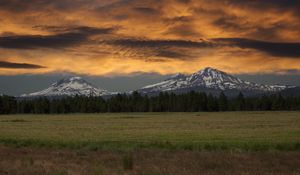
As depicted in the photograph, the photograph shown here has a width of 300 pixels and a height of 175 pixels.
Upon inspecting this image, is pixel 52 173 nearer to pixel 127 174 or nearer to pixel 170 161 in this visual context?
pixel 127 174

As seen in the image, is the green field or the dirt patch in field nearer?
the dirt patch in field

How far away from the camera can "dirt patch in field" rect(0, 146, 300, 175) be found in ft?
61.7

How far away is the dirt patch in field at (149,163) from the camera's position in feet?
61.7

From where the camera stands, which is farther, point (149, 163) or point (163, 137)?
point (163, 137)

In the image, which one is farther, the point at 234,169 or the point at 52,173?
the point at 234,169

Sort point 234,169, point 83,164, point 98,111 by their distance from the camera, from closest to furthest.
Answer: point 234,169 < point 83,164 < point 98,111

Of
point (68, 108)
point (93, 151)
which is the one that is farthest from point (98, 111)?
point (93, 151)

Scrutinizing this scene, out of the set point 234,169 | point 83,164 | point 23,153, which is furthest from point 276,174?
point 23,153

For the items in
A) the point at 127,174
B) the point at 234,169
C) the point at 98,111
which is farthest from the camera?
the point at 98,111

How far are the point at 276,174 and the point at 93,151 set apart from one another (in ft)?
44.3

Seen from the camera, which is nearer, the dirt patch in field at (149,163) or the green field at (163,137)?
the dirt patch in field at (149,163)

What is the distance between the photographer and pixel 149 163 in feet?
71.1

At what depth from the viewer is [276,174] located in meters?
18.0

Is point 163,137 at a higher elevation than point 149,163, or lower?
lower
